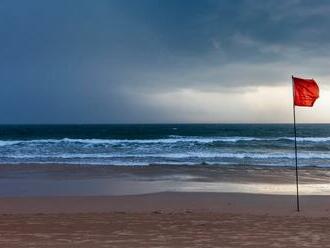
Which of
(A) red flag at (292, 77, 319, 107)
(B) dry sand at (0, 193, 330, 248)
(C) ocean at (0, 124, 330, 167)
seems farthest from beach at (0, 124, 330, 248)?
(C) ocean at (0, 124, 330, 167)

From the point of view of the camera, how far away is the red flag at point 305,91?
988 centimetres

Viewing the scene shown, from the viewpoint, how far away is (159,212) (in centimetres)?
1007

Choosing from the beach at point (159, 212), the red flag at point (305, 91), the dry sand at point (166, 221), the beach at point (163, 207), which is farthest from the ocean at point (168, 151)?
the red flag at point (305, 91)

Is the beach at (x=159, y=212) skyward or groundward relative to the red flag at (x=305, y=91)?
groundward

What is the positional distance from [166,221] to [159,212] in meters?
1.22

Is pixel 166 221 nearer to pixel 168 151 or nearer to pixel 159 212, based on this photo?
pixel 159 212

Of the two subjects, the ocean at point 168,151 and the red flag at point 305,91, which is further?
the ocean at point 168,151

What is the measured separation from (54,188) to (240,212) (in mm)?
7013

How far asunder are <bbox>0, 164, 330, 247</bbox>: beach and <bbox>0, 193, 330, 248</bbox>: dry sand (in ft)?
0.05

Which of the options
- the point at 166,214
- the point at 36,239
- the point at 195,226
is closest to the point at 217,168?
the point at 166,214

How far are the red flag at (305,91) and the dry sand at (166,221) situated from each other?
248 centimetres

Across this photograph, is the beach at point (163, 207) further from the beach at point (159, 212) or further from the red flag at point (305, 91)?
the red flag at point (305, 91)

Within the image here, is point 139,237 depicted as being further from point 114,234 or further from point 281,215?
point 281,215

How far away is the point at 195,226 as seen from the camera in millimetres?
8375
